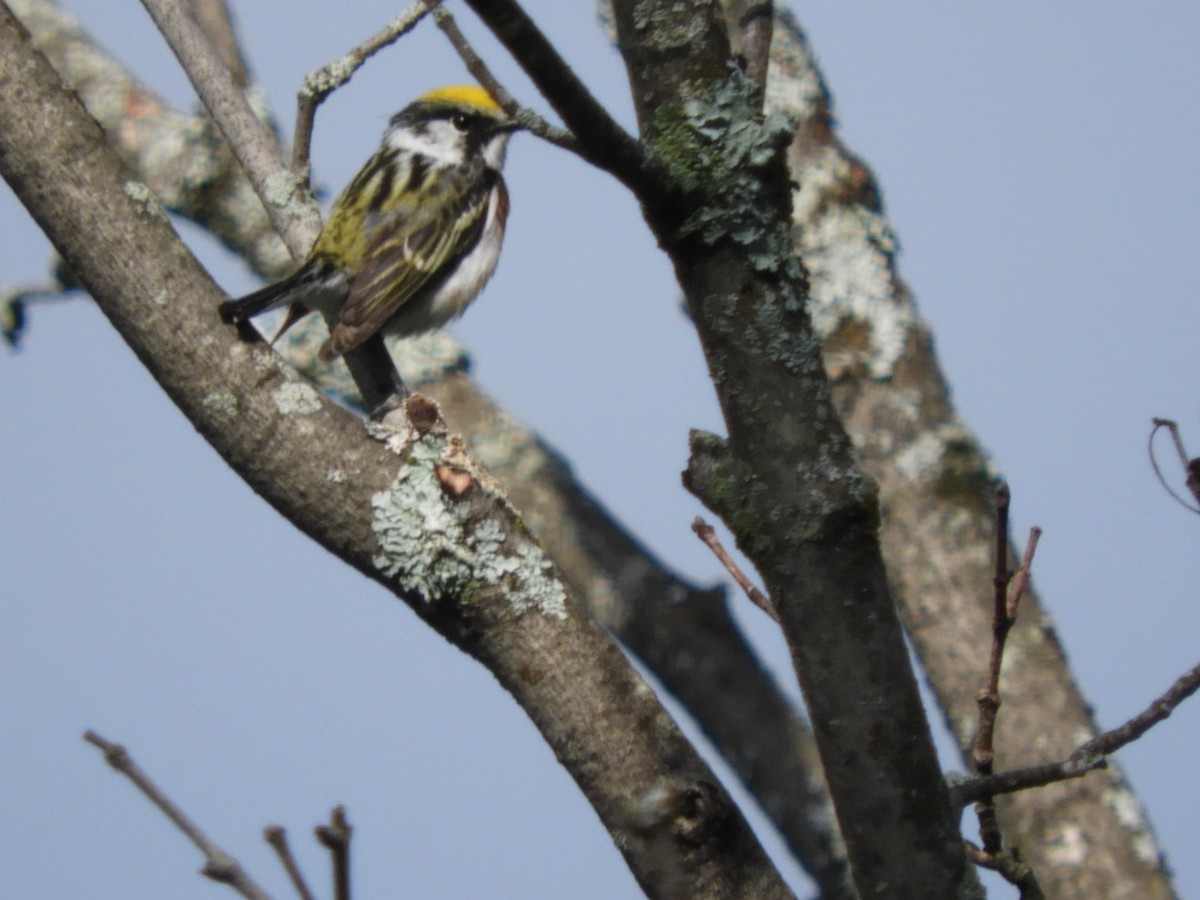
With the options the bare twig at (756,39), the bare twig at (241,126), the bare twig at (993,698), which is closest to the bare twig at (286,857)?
the bare twig at (993,698)

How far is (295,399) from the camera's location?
7.54ft

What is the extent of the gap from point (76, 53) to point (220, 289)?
457cm

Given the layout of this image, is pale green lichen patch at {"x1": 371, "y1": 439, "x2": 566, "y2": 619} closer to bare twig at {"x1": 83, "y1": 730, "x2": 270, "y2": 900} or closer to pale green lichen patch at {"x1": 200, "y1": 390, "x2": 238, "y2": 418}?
pale green lichen patch at {"x1": 200, "y1": 390, "x2": 238, "y2": 418}

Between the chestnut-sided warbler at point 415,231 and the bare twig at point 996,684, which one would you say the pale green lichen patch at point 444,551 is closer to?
the bare twig at point 996,684

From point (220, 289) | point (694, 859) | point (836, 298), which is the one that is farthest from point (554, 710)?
point (836, 298)

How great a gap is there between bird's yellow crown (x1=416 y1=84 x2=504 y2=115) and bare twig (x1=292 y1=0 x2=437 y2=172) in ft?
6.29

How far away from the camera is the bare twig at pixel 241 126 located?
3184mm

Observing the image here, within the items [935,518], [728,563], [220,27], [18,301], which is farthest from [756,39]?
[18,301]

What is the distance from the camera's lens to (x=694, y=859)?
2102 millimetres

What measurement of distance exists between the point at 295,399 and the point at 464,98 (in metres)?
3.32

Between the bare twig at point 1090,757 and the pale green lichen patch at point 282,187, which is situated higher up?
the pale green lichen patch at point 282,187

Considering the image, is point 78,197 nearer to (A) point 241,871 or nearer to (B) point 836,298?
(A) point 241,871

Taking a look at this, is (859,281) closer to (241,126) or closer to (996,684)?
(241,126)

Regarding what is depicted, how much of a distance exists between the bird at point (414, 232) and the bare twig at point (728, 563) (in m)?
1.14
